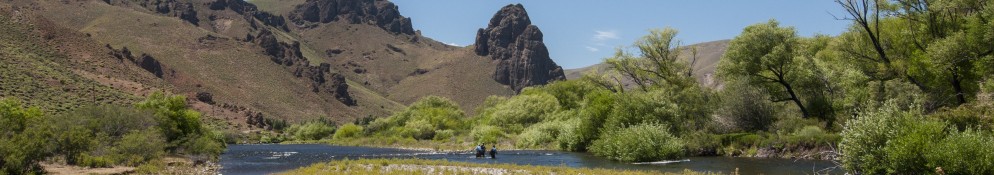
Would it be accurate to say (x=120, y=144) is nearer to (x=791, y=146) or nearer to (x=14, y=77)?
(x=791, y=146)

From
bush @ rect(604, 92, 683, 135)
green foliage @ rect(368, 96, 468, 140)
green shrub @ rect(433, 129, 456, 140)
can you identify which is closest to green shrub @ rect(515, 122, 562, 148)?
bush @ rect(604, 92, 683, 135)

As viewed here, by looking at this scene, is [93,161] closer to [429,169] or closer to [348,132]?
[429,169]

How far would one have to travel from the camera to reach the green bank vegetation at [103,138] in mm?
37625

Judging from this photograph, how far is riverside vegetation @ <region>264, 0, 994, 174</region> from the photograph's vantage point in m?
27.3

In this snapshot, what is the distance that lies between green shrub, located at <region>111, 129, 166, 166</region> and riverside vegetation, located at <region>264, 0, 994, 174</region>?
31903mm

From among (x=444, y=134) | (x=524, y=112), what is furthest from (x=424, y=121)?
(x=524, y=112)

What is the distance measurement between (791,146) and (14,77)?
94.2 metres

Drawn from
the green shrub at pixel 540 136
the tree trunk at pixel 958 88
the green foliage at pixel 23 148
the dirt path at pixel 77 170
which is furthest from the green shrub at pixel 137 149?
the tree trunk at pixel 958 88

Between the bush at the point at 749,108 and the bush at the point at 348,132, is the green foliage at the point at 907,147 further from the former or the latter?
the bush at the point at 348,132

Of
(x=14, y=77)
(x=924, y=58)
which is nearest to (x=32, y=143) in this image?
(x=924, y=58)

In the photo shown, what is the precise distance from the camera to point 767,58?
5772cm

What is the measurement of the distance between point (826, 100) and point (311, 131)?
107858mm

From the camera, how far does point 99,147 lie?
48625mm

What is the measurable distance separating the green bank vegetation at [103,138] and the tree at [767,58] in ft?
144
